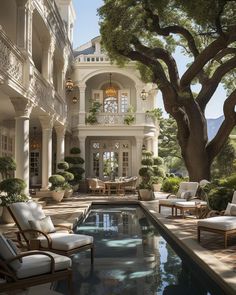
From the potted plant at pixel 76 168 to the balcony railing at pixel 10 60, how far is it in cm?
974

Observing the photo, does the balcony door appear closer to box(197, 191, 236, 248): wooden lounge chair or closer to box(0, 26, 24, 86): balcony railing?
box(0, 26, 24, 86): balcony railing

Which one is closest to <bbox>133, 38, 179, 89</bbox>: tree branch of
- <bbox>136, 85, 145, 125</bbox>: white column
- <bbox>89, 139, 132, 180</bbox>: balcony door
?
<bbox>136, 85, 145, 125</bbox>: white column

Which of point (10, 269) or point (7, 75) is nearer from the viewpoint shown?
point (10, 269)

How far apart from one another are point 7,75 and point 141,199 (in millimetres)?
9543

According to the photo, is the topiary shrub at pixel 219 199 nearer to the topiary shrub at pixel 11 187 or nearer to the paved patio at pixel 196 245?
the paved patio at pixel 196 245

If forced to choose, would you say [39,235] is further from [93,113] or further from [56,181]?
[93,113]

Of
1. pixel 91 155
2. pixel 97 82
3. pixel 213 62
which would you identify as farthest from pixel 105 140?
pixel 213 62

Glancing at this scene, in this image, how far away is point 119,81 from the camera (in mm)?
25188

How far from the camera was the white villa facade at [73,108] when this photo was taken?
592 inches

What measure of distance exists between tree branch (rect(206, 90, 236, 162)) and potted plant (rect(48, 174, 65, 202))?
5962 millimetres

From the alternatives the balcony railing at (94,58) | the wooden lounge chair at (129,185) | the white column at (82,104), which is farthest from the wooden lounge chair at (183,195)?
→ the balcony railing at (94,58)

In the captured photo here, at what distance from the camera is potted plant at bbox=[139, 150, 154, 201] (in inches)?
670

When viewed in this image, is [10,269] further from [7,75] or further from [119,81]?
[119,81]

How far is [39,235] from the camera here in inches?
248
